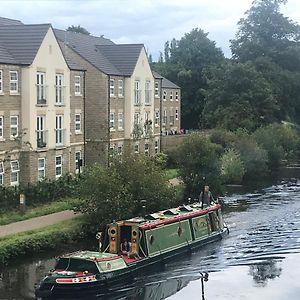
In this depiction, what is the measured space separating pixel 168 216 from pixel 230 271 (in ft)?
16.0

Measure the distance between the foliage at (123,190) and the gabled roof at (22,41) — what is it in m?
Result: 9.00

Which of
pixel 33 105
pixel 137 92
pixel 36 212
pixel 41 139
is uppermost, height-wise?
pixel 137 92

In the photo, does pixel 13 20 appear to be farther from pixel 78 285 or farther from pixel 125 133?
pixel 78 285

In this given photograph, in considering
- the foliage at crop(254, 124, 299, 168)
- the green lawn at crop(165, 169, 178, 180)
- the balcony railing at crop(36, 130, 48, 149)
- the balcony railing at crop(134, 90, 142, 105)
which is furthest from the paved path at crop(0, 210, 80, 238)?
the foliage at crop(254, 124, 299, 168)

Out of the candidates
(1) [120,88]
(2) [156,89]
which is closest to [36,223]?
(1) [120,88]

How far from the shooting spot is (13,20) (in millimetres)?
54312

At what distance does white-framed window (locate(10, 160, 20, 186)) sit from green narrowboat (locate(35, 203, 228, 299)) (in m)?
10.8

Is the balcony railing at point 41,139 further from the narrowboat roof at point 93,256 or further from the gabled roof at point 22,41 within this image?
the narrowboat roof at point 93,256

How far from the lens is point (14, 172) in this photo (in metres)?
39.2

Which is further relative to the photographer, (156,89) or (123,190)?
(156,89)

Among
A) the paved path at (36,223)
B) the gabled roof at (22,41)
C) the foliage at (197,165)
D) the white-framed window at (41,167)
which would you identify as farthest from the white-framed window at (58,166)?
the foliage at (197,165)

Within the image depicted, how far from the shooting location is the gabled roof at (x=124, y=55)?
174 feet

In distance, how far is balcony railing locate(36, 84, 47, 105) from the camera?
132ft

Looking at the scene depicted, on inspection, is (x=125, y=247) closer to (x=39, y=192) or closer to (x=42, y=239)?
(x=42, y=239)
